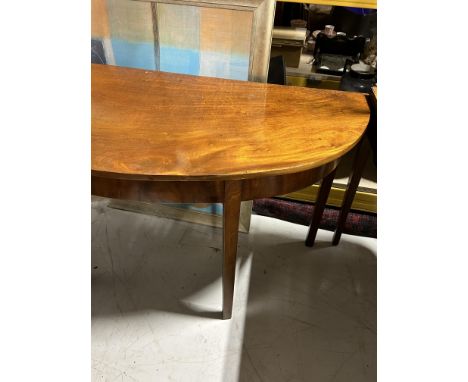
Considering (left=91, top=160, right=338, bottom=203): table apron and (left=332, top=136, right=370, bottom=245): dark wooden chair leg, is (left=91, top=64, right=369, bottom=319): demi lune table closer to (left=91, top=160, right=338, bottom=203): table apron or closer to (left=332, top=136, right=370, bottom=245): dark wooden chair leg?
(left=91, top=160, right=338, bottom=203): table apron

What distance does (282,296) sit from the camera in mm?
1112

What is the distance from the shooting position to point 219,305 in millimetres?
1079

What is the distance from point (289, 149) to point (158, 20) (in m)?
0.61

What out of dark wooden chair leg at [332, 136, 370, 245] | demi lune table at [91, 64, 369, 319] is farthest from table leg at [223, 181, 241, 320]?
dark wooden chair leg at [332, 136, 370, 245]

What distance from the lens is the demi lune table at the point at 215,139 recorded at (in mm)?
622

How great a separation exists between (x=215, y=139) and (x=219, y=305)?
0.60 metres

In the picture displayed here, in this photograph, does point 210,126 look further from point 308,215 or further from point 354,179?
point 308,215

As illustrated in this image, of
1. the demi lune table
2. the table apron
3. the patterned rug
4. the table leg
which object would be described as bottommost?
the patterned rug

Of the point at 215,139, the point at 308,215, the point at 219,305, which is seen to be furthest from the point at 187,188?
the point at 308,215

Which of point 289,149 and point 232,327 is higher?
point 289,149

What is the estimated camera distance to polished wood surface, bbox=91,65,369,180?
620 mm

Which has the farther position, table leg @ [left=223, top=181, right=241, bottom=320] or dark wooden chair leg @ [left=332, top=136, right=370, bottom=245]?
dark wooden chair leg @ [left=332, top=136, right=370, bottom=245]
